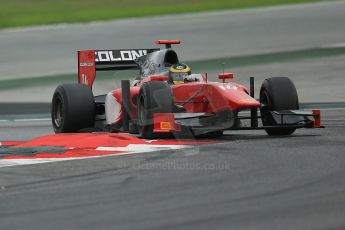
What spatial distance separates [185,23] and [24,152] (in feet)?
69.9

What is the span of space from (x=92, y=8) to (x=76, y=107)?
24.7m

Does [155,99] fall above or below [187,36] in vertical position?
below

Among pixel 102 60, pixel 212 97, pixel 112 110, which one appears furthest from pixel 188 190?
pixel 102 60

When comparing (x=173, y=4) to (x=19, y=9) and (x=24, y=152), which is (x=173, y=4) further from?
(x=24, y=152)

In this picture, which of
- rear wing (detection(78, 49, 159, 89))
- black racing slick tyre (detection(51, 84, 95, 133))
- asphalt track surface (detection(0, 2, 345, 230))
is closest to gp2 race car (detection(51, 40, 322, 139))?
black racing slick tyre (detection(51, 84, 95, 133))

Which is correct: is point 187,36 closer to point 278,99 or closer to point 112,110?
point 112,110

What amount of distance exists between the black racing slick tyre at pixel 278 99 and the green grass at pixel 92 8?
21.1m

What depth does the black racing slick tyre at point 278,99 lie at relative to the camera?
41.5 feet

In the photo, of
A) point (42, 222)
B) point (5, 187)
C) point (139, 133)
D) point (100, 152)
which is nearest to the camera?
point (42, 222)

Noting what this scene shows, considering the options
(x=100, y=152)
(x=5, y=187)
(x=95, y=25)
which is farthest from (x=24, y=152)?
(x=95, y=25)

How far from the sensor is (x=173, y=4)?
38438 millimetres

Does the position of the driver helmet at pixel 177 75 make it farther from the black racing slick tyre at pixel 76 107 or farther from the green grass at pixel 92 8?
the green grass at pixel 92 8

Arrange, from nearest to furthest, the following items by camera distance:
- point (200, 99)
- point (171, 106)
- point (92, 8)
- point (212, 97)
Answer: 1. point (171, 106)
2. point (212, 97)
3. point (200, 99)
4. point (92, 8)

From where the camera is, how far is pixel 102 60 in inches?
596
